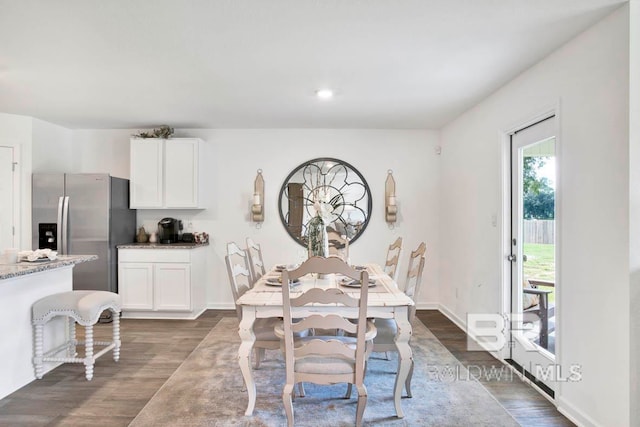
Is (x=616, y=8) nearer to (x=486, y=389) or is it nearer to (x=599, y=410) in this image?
(x=599, y=410)

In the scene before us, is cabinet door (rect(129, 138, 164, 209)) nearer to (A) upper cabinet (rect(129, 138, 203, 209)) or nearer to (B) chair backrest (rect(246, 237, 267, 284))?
(A) upper cabinet (rect(129, 138, 203, 209))

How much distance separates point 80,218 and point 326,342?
141 inches

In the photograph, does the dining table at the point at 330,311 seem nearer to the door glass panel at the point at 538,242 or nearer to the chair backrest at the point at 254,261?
the chair backrest at the point at 254,261

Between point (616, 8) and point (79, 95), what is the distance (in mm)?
4126

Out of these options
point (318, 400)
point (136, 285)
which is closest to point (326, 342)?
point (318, 400)

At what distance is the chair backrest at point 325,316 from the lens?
2.01 metres

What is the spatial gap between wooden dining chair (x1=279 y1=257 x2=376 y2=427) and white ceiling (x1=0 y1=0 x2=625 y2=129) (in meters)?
1.41

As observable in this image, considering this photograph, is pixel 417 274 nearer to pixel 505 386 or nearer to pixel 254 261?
pixel 505 386

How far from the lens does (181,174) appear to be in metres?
4.68

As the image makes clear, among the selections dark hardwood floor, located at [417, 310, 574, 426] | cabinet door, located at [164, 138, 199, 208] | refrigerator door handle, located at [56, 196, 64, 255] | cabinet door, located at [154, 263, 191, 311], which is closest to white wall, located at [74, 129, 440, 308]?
cabinet door, located at [164, 138, 199, 208]

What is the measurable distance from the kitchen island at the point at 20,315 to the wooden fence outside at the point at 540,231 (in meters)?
3.59

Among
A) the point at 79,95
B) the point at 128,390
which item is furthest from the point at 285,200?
the point at 128,390

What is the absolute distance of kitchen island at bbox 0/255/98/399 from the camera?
8.54ft

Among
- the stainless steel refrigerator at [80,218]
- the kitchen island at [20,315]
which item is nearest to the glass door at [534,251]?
the kitchen island at [20,315]
